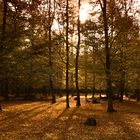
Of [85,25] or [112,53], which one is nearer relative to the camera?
[85,25]

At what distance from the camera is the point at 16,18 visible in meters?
22.0

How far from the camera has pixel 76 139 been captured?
45.3ft

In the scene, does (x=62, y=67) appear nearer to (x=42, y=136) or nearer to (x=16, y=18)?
(x=16, y=18)

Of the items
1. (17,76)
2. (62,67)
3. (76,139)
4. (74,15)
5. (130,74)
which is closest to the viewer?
(76,139)

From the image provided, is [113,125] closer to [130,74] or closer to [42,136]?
[42,136]

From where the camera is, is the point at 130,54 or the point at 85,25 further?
the point at 130,54

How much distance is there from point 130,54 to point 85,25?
8.13 meters

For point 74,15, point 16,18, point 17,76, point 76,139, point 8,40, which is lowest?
point 76,139

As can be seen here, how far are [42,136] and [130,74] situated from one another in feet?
72.0

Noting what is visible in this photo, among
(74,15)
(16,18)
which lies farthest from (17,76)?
(74,15)

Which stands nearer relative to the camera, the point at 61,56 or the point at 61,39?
the point at 61,39

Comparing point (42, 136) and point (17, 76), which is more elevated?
point (17, 76)

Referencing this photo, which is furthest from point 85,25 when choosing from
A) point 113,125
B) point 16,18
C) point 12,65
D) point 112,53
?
point 113,125

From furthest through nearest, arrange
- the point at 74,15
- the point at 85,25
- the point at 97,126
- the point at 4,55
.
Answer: the point at 74,15, the point at 85,25, the point at 4,55, the point at 97,126
